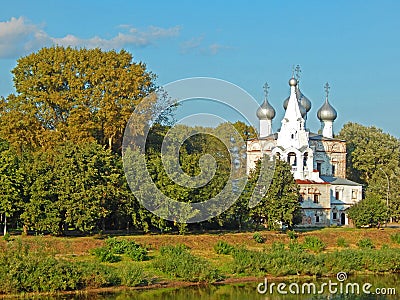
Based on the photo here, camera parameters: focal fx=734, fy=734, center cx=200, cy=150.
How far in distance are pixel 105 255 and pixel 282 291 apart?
9.01 m

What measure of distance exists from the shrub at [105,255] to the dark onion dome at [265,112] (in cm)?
3236

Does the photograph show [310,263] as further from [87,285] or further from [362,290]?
[87,285]

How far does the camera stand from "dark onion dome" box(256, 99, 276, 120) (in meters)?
65.4

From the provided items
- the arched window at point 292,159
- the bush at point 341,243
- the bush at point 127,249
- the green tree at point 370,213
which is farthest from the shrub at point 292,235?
the arched window at point 292,159

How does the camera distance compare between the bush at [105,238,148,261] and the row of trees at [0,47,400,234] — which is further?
the row of trees at [0,47,400,234]

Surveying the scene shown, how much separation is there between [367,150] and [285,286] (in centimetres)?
4103

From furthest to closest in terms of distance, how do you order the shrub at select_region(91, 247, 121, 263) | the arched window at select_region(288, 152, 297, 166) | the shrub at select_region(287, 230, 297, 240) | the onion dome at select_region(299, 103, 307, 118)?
1. the onion dome at select_region(299, 103, 307, 118)
2. the arched window at select_region(288, 152, 297, 166)
3. the shrub at select_region(287, 230, 297, 240)
4. the shrub at select_region(91, 247, 121, 263)

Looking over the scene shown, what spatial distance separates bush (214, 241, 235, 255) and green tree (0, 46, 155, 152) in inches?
441

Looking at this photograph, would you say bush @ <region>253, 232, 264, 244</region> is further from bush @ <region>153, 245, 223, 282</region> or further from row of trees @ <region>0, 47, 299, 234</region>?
bush @ <region>153, 245, 223, 282</region>

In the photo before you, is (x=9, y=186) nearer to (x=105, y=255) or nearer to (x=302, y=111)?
(x=105, y=255)

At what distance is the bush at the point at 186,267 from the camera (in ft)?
106

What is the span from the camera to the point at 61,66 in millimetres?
46562

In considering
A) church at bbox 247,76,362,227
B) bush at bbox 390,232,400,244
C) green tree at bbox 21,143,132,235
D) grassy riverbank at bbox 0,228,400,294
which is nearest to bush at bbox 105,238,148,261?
grassy riverbank at bbox 0,228,400,294

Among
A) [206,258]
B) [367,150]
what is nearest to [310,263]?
[206,258]
